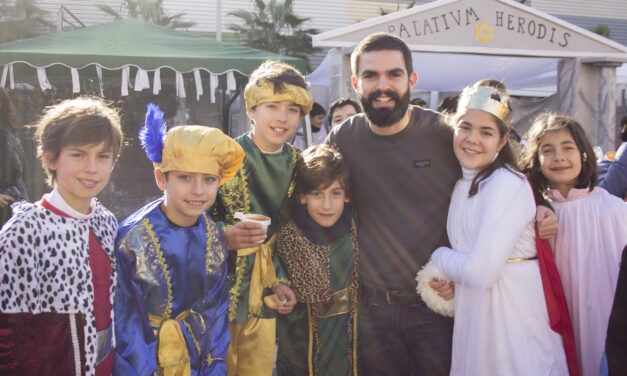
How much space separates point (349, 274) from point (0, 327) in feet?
5.50

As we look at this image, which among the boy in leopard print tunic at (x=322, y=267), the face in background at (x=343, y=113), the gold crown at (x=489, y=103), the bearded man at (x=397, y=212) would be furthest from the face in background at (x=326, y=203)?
the face in background at (x=343, y=113)

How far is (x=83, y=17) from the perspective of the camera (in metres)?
16.3

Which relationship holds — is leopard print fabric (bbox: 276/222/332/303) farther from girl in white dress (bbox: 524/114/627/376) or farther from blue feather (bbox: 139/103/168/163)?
girl in white dress (bbox: 524/114/627/376)

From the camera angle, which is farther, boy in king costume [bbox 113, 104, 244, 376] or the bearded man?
the bearded man

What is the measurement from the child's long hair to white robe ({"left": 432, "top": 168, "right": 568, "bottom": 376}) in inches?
28.0

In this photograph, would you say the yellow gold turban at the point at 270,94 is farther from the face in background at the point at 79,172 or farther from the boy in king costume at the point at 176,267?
the face in background at the point at 79,172

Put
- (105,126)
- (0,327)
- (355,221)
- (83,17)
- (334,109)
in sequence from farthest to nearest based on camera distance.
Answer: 1. (83,17)
2. (334,109)
3. (355,221)
4. (105,126)
5. (0,327)

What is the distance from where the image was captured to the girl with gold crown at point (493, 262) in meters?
2.11

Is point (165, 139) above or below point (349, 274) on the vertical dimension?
above

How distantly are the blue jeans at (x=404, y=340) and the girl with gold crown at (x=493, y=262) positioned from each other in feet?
0.43

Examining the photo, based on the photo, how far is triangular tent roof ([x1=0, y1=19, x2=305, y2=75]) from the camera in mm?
6637

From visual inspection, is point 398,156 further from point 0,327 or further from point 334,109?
point 334,109

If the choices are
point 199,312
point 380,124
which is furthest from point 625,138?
point 199,312

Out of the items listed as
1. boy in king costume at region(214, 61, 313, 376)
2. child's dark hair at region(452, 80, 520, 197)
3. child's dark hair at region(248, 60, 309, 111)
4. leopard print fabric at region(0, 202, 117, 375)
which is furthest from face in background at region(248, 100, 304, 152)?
leopard print fabric at region(0, 202, 117, 375)
